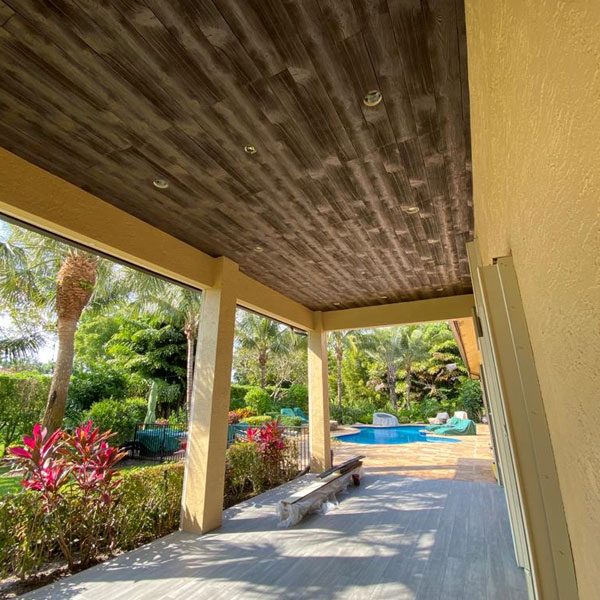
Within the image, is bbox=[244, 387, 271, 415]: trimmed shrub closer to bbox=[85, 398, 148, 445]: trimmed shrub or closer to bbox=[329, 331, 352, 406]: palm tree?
bbox=[329, 331, 352, 406]: palm tree

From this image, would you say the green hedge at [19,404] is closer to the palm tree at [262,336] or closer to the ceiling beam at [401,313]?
the ceiling beam at [401,313]

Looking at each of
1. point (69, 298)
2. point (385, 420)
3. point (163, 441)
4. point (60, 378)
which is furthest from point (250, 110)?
point (385, 420)

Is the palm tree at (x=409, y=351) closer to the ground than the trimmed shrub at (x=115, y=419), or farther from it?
farther from it

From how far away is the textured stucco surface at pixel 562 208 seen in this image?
42cm

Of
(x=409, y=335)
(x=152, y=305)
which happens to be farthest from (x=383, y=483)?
(x=409, y=335)

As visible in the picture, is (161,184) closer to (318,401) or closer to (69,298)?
(69,298)

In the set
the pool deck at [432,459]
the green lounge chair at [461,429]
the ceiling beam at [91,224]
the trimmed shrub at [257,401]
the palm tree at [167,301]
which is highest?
the palm tree at [167,301]

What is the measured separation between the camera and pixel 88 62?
6.45 feet

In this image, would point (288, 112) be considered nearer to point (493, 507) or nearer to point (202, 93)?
point (202, 93)

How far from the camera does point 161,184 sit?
10.1 ft

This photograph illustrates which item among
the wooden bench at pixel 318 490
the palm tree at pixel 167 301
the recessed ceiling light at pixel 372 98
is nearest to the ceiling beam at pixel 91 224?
the recessed ceiling light at pixel 372 98

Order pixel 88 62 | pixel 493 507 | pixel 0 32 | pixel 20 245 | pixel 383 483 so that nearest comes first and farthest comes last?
pixel 0 32 < pixel 88 62 < pixel 493 507 < pixel 383 483 < pixel 20 245

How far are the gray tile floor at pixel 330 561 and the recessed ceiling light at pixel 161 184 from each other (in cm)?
346

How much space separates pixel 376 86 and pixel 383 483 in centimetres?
631
